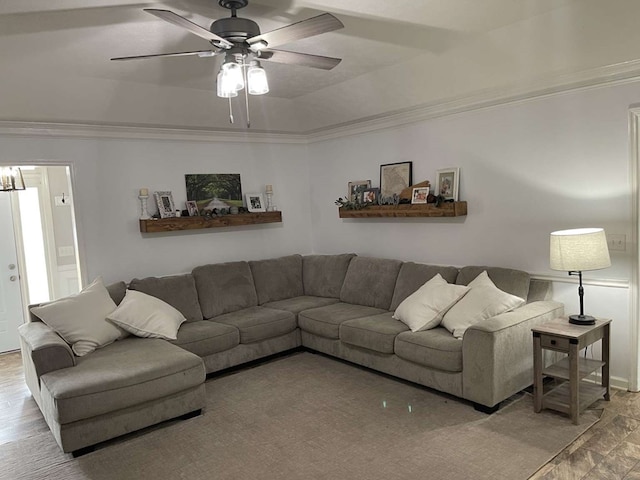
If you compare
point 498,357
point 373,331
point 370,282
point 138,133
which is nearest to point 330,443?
point 373,331

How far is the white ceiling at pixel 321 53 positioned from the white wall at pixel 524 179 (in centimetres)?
29

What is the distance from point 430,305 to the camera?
3828 mm

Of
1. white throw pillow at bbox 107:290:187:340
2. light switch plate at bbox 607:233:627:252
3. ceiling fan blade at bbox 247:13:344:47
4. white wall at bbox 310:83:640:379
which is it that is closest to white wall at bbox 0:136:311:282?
white throw pillow at bbox 107:290:187:340

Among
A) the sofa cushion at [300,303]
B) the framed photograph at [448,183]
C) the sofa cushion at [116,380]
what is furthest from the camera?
the sofa cushion at [300,303]

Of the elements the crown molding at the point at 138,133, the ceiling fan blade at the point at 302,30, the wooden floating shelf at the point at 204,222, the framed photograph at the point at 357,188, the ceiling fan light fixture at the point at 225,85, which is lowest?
the wooden floating shelf at the point at 204,222

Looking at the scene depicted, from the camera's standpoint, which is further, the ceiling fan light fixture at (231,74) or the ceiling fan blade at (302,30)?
the ceiling fan light fixture at (231,74)

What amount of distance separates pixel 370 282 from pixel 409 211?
2.66 feet

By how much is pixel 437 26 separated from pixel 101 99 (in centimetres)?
286

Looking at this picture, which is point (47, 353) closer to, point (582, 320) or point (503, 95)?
point (582, 320)

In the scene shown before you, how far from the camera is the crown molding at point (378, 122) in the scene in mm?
3410

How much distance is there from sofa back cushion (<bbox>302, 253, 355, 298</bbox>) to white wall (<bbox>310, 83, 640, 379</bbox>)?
41cm

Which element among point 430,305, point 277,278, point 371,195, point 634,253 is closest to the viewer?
point 634,253

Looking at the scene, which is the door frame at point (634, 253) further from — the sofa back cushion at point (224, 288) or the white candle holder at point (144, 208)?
the white candle holder at point (144, 208)

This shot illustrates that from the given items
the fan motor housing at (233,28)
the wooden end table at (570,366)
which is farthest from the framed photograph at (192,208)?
the wooden end table at (570,366)
